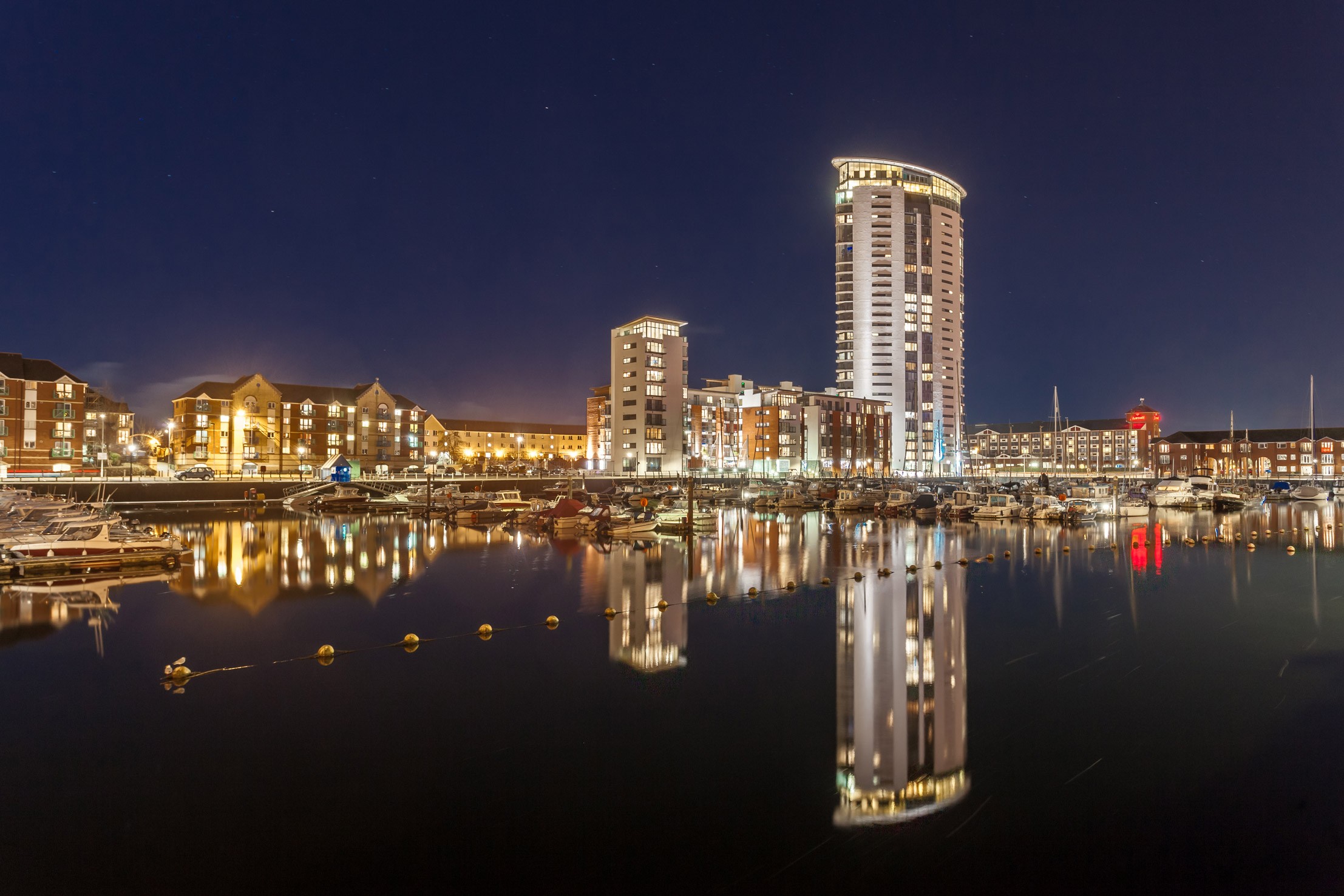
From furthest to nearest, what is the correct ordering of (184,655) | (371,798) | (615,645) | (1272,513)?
1. (1272,513)
2. (615,645)
3. (184,655)
4. (371,798)

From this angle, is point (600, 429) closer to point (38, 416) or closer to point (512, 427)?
point (512, 427)

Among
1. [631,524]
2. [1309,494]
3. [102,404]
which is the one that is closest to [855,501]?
[631,524]

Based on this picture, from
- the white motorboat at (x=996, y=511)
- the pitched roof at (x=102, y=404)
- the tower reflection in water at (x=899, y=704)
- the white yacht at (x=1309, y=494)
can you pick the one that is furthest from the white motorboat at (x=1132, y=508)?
the pitched roof at (x=102, y=404)

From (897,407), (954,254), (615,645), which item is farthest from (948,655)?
(954,254)

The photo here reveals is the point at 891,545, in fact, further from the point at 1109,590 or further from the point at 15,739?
the point at 15,739

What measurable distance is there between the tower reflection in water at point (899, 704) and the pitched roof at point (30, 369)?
2901 inches

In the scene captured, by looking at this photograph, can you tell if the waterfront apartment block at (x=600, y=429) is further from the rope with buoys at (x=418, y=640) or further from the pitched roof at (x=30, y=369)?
the rope with buoys at (x=418, y=640)

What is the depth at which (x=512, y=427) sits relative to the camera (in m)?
139

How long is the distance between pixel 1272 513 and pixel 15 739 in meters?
73.4

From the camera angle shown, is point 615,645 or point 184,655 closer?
point 184,655

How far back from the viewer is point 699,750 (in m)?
9.48

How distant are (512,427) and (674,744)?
13324cm

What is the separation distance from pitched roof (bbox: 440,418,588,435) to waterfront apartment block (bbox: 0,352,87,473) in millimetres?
60519

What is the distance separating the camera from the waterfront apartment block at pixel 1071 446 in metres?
146
